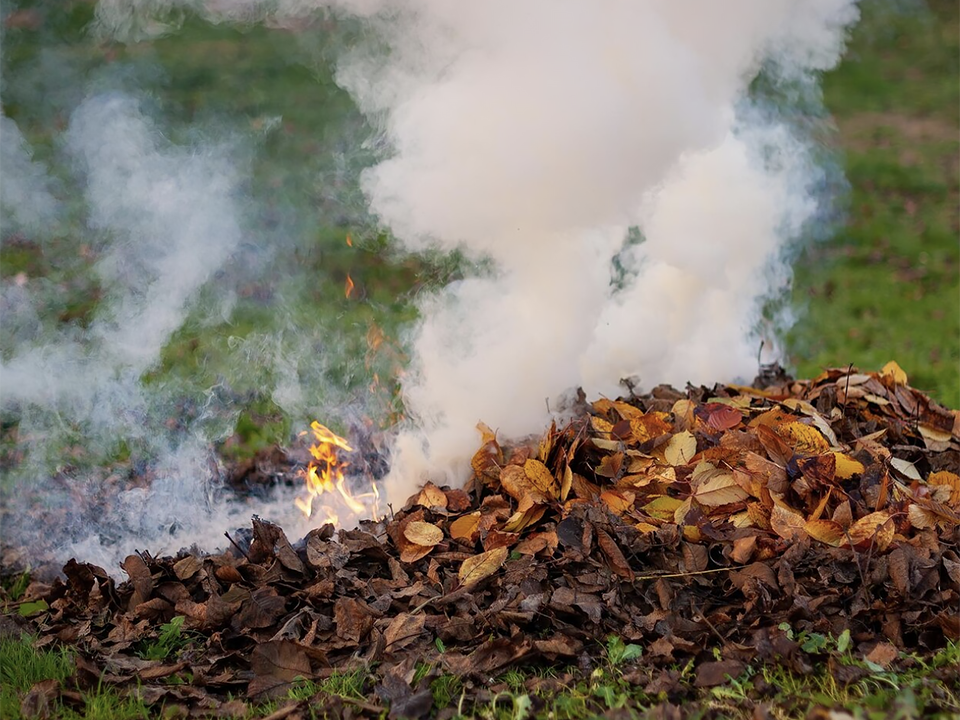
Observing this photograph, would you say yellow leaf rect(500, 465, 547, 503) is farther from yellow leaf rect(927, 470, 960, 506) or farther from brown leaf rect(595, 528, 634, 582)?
yellow leaf rect(927, 470, 960, 506)

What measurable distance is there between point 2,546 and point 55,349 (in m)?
1.05

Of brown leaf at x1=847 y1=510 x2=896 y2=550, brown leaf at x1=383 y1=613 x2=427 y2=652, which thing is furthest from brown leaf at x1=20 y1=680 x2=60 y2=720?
brown leaf at x1=847 y1=510 x2=896 y2=550

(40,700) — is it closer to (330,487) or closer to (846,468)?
(330,487)

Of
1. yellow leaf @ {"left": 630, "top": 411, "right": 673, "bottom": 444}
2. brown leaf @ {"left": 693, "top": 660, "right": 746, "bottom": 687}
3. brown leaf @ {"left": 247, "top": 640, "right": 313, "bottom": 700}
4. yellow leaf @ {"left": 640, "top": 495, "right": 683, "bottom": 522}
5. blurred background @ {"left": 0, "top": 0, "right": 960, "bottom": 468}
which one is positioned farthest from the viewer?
blurred background @ {"left": 0, "top": 0, "right": 960, "bottom": 468}

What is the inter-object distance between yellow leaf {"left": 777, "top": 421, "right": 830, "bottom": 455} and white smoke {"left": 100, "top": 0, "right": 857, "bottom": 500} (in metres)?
1.05

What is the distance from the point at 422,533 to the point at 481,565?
0.35m

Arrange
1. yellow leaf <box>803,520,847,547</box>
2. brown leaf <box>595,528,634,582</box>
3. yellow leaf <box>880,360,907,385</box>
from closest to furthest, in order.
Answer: brown leaf <box>595,528,634,582</box>
yellow leaf <box>803,520,847,547</box>
yellow leaf <box>880,360,907,385</box>

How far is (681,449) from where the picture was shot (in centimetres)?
402

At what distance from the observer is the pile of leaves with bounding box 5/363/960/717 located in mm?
3094

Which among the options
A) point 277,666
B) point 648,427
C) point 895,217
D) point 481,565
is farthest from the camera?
point 895,217

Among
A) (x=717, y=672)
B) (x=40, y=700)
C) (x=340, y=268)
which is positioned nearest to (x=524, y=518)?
(x=717, y=672)

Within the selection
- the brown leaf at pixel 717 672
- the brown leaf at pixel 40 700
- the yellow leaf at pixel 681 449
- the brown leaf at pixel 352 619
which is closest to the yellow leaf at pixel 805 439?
the yellow leaf at pixel 681 449

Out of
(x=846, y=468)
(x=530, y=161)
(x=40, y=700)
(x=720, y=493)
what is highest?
(x=530, y=161)

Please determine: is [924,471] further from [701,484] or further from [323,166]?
[323,166]
